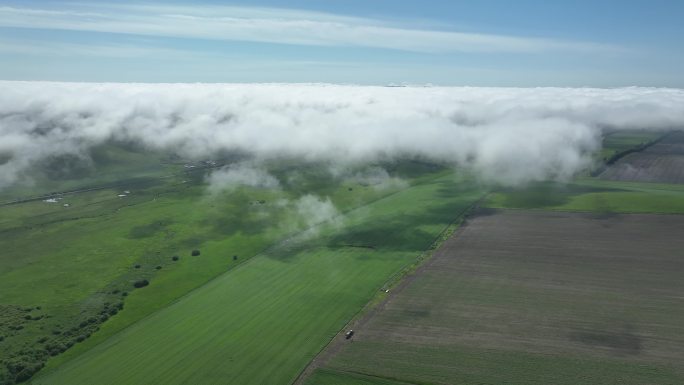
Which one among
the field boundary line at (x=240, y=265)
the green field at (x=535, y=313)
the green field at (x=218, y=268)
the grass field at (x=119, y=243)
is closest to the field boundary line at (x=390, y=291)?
the green field at (x=535, y=313)

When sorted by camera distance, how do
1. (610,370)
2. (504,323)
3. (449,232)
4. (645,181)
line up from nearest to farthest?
(610,370) < (504,323) < (449,232) < (645,181)

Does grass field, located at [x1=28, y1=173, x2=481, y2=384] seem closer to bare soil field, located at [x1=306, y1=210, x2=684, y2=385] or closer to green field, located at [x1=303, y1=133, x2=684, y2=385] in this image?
green field, located at [x1=303, y1=133, x2=684, y2=385]

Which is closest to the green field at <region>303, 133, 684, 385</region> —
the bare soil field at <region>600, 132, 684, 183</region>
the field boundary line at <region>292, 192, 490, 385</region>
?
the field boundary line at <region>292, 192, 490, 385</region>

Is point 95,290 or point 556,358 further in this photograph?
point 95,290

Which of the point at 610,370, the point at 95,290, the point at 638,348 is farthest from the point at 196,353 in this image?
the point at 638,348

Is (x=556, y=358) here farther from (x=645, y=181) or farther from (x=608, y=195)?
(x=645, y=181)

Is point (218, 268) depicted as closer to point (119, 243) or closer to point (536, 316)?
point (119, 243)

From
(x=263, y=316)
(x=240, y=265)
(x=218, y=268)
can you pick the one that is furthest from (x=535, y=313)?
(x=218, y=268)
